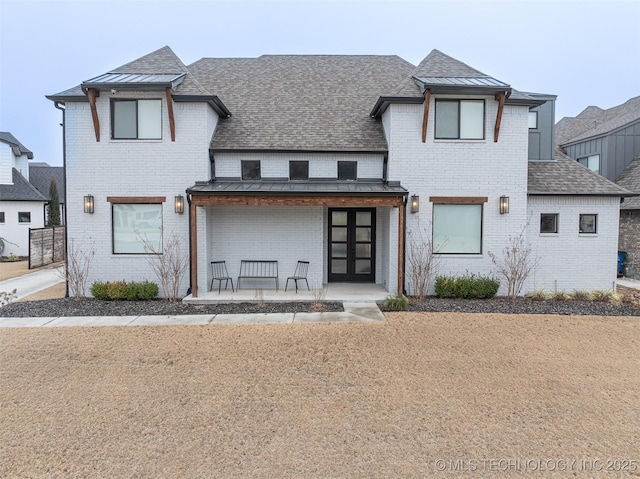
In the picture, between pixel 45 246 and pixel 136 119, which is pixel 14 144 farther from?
pixel 136 119

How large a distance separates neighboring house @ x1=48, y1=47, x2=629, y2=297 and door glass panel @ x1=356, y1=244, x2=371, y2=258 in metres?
0.62

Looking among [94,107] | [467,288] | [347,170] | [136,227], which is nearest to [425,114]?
[347,170]

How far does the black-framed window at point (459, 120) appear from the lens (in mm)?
11086

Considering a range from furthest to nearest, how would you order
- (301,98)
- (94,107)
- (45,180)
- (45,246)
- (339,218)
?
(45,180), (45,246), (301,98), (339,218), (94,107)

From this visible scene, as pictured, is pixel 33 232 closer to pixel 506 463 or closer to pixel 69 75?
pixel 506 463

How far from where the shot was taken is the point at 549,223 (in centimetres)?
→ 1181

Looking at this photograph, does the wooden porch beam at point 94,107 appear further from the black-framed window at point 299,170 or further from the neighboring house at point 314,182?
the black-framed window at point 299,170

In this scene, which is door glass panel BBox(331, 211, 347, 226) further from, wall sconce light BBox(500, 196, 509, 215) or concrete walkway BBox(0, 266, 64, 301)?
concrete walkway BBox(0, 266, 64, 301)

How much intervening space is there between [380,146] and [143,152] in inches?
281

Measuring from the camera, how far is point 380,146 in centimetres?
1162

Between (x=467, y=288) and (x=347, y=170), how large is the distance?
5.06m

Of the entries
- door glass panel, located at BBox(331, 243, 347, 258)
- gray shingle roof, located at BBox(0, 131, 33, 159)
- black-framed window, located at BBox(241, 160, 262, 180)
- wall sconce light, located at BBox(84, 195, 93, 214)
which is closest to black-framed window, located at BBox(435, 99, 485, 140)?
door glass panel, located at BBox(331, 243, 347, 258)

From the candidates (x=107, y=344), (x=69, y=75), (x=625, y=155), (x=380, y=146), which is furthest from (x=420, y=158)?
(x=69, y=75)

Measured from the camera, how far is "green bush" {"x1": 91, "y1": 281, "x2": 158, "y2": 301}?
1044 cm
